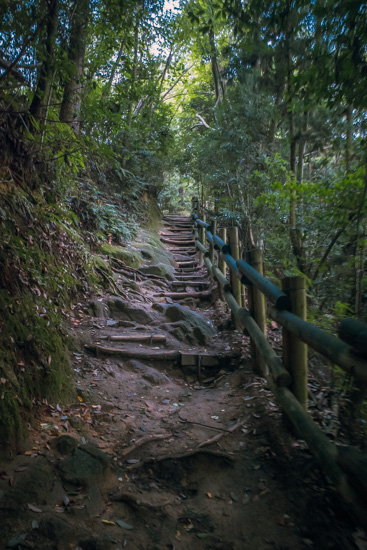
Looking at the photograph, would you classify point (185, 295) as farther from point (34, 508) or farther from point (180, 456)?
point (34, 508)

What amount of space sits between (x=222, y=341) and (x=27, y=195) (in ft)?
10.5

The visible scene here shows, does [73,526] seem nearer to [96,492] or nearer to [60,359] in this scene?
[96,492]

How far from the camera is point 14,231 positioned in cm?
352

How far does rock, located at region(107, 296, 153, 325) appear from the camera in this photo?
5.11 metres

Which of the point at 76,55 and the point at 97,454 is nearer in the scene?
the point at 97,454

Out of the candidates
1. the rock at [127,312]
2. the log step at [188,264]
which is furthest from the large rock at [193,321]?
the log step at [188,264]

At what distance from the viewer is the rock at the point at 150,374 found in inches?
148

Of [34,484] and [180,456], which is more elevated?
[34,484]

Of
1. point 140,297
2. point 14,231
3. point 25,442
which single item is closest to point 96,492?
point 25,442

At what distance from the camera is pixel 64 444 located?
2287 mm

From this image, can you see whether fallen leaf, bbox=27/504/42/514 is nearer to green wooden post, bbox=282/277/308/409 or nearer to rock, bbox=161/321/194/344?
green wooden post, bbox=282/277/308/409

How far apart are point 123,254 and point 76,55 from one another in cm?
368

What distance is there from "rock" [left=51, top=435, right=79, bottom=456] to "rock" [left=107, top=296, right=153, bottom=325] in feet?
9.11

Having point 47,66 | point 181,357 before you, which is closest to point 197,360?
point 181,357
